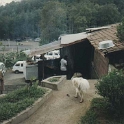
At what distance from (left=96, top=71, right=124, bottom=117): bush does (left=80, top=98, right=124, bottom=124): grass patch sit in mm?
219

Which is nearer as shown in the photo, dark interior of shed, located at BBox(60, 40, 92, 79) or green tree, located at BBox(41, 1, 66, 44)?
dark interior of shed, located at BBox(60, 40, 92, 79)

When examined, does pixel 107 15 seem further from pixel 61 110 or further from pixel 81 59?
pixel 61 110

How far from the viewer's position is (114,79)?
6820 mm

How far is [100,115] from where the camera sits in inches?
287

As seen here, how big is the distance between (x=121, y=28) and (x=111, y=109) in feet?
11.6

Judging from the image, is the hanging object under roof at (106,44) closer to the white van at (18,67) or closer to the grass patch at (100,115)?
the grass patch at (100,115)

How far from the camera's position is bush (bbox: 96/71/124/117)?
673 cm

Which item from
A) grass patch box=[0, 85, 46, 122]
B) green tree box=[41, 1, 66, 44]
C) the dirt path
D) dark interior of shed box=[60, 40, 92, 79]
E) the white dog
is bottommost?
the dirt path

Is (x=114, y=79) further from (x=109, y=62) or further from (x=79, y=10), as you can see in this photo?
(x=79, y=10)

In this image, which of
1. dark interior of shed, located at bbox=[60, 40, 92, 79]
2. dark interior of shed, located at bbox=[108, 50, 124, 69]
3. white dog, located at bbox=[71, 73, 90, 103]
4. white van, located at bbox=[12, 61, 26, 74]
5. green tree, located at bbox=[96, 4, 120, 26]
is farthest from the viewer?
green tree, located at bbox=[96, 4, 120, 26]

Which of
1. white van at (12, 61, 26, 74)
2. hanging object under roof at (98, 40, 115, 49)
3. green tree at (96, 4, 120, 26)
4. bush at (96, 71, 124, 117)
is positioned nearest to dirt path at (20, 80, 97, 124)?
bush at (96, 71, 124, 117)

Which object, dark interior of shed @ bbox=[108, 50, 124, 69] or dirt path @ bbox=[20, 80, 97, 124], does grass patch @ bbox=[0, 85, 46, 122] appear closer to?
dirt path @ bbox=[20, 80, 97, 124]

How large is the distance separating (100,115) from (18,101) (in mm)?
2830

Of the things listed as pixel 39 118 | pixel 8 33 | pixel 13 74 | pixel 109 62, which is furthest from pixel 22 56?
pixel 8 33
